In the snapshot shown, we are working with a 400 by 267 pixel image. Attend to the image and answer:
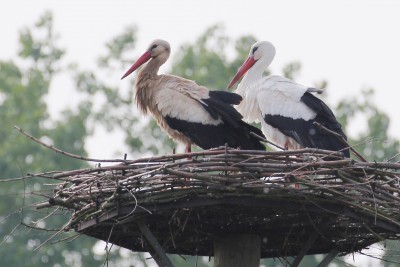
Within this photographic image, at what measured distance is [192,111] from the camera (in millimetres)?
10625

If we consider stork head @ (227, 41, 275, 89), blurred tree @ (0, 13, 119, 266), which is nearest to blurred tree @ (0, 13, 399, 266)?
blurred tree @ (0, 13, 119, 266)

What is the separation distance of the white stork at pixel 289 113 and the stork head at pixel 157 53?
2.57ft

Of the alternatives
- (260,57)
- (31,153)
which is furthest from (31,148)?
(260,57)

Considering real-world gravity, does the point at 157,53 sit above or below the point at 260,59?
below

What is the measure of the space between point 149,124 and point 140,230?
19181mm

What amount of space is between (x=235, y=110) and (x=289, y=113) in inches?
27.3

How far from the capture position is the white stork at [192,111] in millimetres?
10328

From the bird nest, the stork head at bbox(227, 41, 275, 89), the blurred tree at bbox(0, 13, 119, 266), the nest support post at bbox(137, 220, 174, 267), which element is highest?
the blurred tree at bbox(0, 13, 119, 266)

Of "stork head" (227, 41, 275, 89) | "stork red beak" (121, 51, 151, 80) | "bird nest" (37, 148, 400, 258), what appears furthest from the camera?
"stork head" (227, 41, 275, 89)

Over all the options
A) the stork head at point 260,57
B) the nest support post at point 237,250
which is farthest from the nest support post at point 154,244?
the stork head at point 260,57

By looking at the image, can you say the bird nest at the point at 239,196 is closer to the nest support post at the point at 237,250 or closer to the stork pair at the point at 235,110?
the nest support post at the point at 237,250

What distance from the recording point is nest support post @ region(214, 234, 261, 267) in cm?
845

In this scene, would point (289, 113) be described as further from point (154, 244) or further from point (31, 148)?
point (31, 148)

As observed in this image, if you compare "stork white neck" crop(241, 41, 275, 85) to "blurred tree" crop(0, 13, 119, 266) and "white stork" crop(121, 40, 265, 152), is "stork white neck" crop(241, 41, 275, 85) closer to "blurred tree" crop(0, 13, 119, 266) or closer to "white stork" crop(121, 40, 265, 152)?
"white stork" crop(121, 40, 265, 152)
